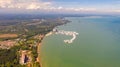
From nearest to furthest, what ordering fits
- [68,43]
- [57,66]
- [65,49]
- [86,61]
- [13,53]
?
[57,66], [86,61], [13,53], [65,49], [68,43]

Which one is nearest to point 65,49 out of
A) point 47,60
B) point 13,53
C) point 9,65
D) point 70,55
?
point 70,55

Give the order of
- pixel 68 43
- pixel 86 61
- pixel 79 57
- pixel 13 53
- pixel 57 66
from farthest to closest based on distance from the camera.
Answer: pixel 68 43 → pixel 13 53 → pixel 79 57 → pixel 86 61 → pixel 57 66

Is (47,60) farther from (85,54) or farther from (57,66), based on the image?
(85,54)

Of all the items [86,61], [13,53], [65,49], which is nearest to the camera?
[86,61]

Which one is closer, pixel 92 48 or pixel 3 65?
pixel 3 65

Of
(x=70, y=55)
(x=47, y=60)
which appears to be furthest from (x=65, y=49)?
(x=47, y=60)

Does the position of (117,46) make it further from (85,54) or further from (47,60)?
(47,60)

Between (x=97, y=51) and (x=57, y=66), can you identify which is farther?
(x=97, y=51)

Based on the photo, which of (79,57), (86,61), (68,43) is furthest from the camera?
(68,43)
